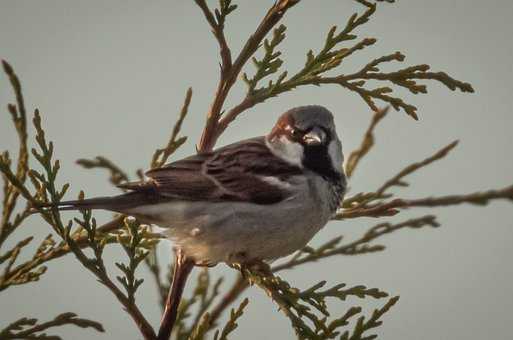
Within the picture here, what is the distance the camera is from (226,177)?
3.66 m

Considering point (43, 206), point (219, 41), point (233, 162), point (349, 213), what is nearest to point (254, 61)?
point (219, 41)

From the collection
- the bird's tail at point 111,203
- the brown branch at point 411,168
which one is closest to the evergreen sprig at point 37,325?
the bird's tail at point 111,203

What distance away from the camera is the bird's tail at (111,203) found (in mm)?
2977

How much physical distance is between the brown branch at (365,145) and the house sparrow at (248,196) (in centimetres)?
12

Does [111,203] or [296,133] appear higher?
[296,133]

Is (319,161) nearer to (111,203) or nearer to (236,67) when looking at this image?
(236,67)

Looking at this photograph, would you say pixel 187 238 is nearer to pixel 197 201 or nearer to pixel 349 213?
pixel 197 201

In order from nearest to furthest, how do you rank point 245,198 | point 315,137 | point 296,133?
point 245,198 → point 315,137 → point 296,133

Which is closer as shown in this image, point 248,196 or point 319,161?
point 248,196

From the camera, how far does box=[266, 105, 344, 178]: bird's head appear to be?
149 inches

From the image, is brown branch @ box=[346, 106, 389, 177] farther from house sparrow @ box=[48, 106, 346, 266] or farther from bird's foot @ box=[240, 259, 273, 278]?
bird's foot @ box=[240, 259, 273, 278]

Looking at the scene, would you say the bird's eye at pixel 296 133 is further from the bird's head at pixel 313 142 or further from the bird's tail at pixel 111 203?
the bird's tail at pixel 111 203

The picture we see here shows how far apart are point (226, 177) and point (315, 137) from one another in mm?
561

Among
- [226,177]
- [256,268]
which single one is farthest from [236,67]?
[256,268]
